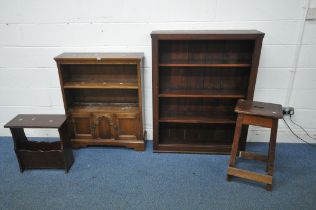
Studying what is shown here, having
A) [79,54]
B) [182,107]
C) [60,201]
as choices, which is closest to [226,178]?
[182,107]

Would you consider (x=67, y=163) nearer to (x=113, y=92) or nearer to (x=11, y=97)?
(x=113, y=92)

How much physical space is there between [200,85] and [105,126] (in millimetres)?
1158

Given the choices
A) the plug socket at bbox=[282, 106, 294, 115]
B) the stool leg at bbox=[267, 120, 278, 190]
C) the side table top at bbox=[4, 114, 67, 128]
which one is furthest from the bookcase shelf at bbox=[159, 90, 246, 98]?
the side table top at bbox=[4, 114, 67, 128]

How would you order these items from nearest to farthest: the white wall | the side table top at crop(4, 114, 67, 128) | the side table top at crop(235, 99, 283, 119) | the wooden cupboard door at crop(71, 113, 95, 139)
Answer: the side table top at crop(235, 99, 283, 119), the side table top at crop(4, 114, 67, 128), the white wall, the wooden cupboard door at crop(71, 113, 95, 139)

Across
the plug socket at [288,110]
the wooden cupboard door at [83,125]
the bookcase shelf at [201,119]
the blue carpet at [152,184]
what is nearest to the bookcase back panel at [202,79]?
the bookcase shelf at [201,119]

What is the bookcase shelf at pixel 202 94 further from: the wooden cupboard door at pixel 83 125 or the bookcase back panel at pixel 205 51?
the wooden cupboard door at pixel 83 125

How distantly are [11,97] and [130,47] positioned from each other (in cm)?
162

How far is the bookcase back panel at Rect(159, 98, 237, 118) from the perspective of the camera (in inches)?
106

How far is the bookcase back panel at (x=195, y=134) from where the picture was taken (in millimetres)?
2781

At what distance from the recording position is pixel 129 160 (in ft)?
8.55

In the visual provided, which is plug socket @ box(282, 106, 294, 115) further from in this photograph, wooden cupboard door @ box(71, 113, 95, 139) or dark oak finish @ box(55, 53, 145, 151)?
wooden cupboard door @ box(71, 113, 95, 139)

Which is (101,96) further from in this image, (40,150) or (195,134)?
(195,134)

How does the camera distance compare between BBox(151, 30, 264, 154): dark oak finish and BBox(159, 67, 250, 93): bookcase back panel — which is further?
BBox(159, 67, 250, 93): bookcase back panel

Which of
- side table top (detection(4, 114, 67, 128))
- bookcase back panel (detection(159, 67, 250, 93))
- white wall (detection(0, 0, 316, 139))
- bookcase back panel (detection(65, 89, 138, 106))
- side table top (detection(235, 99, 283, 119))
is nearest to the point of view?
side table top (detection(235, 99, 283, 119))
